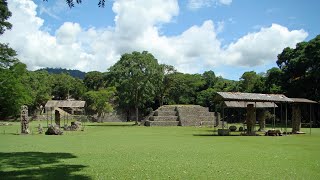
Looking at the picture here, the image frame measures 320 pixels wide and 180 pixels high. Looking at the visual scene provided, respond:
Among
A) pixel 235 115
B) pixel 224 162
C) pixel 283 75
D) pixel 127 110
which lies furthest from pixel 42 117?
pixel 224 162

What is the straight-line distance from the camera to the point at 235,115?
190 feet

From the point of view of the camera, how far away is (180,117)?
145ft

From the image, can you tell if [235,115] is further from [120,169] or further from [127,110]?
[120,169]

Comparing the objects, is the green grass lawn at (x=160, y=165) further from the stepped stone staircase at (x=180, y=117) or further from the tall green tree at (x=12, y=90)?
the tall green tree at (x=12, y=90)

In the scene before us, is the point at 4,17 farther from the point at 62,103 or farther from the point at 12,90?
the point at 12,90

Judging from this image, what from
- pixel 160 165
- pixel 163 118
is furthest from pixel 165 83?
pixel 160 165

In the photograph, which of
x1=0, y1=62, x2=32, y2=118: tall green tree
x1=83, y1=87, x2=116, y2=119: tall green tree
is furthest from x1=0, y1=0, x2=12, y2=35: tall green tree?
x1=83, y1=87, x2=116, y2=119: tall green tree

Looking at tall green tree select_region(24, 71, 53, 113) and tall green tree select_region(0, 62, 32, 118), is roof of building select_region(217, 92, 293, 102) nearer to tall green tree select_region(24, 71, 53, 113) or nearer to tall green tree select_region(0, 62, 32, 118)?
tall green tree select_region(0, 62, 32, 118)

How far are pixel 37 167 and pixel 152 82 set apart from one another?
36.6 m

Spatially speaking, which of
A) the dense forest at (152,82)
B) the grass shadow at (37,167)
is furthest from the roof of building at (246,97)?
the grass shadow at (37,167)

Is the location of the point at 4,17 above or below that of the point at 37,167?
above

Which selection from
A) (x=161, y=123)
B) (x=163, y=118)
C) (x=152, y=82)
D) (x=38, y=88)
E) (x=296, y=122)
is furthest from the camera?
(x=38, y=88)

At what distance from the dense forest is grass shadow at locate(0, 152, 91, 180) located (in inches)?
638

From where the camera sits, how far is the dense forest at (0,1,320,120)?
42.3 metres
